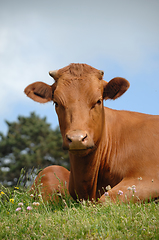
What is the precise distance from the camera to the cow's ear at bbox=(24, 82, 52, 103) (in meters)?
5.84

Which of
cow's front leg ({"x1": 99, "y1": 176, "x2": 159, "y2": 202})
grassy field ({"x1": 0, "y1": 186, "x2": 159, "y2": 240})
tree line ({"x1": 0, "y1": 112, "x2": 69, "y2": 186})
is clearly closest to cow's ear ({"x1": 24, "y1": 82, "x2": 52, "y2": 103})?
cow's front leg ({"x1": 99, "y1": 176, "x2": 159, "y2": 202})

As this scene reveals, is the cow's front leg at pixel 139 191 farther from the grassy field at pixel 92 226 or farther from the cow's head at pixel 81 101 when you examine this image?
the cow's head at pixel 81 101

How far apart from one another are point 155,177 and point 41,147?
35.1m

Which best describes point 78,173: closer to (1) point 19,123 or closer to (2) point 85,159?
(2) point 85,159

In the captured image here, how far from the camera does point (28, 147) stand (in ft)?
133

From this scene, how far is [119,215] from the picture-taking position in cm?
351

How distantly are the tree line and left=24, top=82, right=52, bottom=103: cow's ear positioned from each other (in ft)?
98.2

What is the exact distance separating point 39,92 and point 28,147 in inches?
1404

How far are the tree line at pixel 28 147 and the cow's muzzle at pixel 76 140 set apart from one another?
103 feet

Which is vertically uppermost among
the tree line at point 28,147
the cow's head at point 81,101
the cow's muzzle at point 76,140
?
the cow's head at point 81,101

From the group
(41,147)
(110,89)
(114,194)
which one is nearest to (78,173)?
(114,194)

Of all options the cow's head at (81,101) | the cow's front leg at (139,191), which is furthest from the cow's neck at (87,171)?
the cow's front leg at (139,191)

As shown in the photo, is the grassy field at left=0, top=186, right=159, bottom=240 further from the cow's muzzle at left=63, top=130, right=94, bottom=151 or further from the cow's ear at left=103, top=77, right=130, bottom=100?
the cow's ear at left=103, top=77, right=130, bottom=100

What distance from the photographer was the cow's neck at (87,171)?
17.2ft
